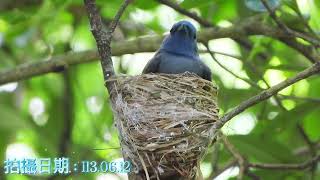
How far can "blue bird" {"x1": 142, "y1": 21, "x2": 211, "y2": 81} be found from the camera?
4680mm

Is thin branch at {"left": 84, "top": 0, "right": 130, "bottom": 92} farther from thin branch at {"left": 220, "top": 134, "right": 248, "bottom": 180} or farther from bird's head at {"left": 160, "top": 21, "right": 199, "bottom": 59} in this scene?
bird's head at {"left": 160, "top": 21, "right": 199, "bottom": 59}

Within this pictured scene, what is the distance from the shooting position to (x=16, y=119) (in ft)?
16.9

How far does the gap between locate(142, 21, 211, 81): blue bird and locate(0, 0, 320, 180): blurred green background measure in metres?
0.21

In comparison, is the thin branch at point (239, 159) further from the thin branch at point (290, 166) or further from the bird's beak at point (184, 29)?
the bird's beak at point (184, 29)

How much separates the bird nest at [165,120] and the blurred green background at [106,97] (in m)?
0.26

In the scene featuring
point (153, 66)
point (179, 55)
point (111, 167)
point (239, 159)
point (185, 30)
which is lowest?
point (111, 167)

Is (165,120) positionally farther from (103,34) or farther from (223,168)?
(223,168)

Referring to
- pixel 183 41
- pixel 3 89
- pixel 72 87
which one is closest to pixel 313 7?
pixel 183 41

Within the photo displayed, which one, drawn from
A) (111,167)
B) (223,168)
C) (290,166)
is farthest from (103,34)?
(290,166)

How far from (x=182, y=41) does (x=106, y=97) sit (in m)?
1.32

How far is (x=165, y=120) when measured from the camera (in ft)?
12.4

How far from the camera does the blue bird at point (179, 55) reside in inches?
184

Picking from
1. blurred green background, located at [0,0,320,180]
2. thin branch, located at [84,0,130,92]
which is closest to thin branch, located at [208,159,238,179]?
blurred green background, located at [0,0,320,180]

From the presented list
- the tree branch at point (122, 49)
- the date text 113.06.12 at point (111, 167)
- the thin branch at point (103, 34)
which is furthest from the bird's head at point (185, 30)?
the thin branch at point (103, 34)
